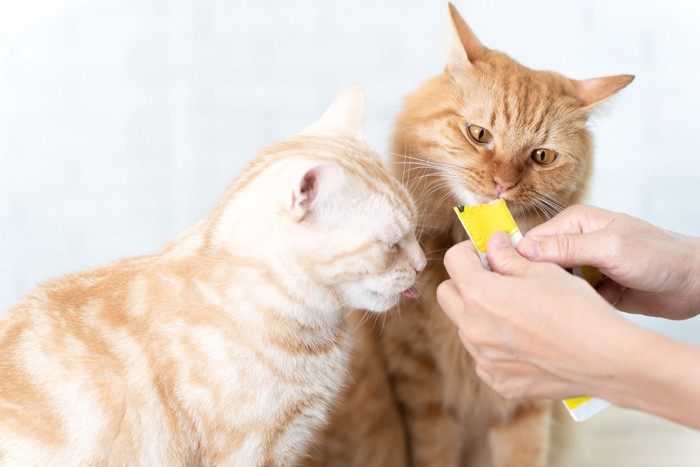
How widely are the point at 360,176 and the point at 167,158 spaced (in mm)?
1486

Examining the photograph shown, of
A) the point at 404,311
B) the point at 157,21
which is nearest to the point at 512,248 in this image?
the point at 404,311

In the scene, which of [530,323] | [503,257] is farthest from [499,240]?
[530,323]

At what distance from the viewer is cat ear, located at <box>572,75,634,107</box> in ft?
6.42

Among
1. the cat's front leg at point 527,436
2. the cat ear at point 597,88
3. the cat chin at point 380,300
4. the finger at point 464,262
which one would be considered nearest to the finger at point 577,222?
the finger at point 464,262

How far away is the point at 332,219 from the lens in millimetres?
1478

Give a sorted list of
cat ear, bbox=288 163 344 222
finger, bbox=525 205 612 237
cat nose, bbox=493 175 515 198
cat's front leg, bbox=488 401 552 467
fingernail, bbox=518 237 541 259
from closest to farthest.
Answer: cat ear, bbox=288 163 344 222 < fingernail, bbox=518 237 541 259 < finger, bbox=525 205 612 237 < cat nose, bbox=493 175 515 198 < cat's front leg, bbox=488 401 552 467

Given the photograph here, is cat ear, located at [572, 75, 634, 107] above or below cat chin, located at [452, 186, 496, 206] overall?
above

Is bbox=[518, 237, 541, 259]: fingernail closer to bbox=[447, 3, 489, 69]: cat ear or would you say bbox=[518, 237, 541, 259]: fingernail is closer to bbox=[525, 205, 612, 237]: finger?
bbox=[525, 205, 612, 237]: finger

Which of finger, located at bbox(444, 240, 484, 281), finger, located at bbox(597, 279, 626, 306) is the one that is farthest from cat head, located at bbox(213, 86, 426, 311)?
finger, located at bbox(597, 279, 626, 306)

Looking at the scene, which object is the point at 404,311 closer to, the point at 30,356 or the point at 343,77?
the point at 30,356

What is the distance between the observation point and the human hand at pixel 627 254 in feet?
4.96

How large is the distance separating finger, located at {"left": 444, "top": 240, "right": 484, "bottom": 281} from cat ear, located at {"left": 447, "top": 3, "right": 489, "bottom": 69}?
627 millimetres

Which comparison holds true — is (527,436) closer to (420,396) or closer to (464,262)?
(420,396)

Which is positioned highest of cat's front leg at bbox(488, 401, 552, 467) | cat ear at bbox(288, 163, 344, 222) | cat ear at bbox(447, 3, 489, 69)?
cat ear at bbox(447, 3, 489, 69)
